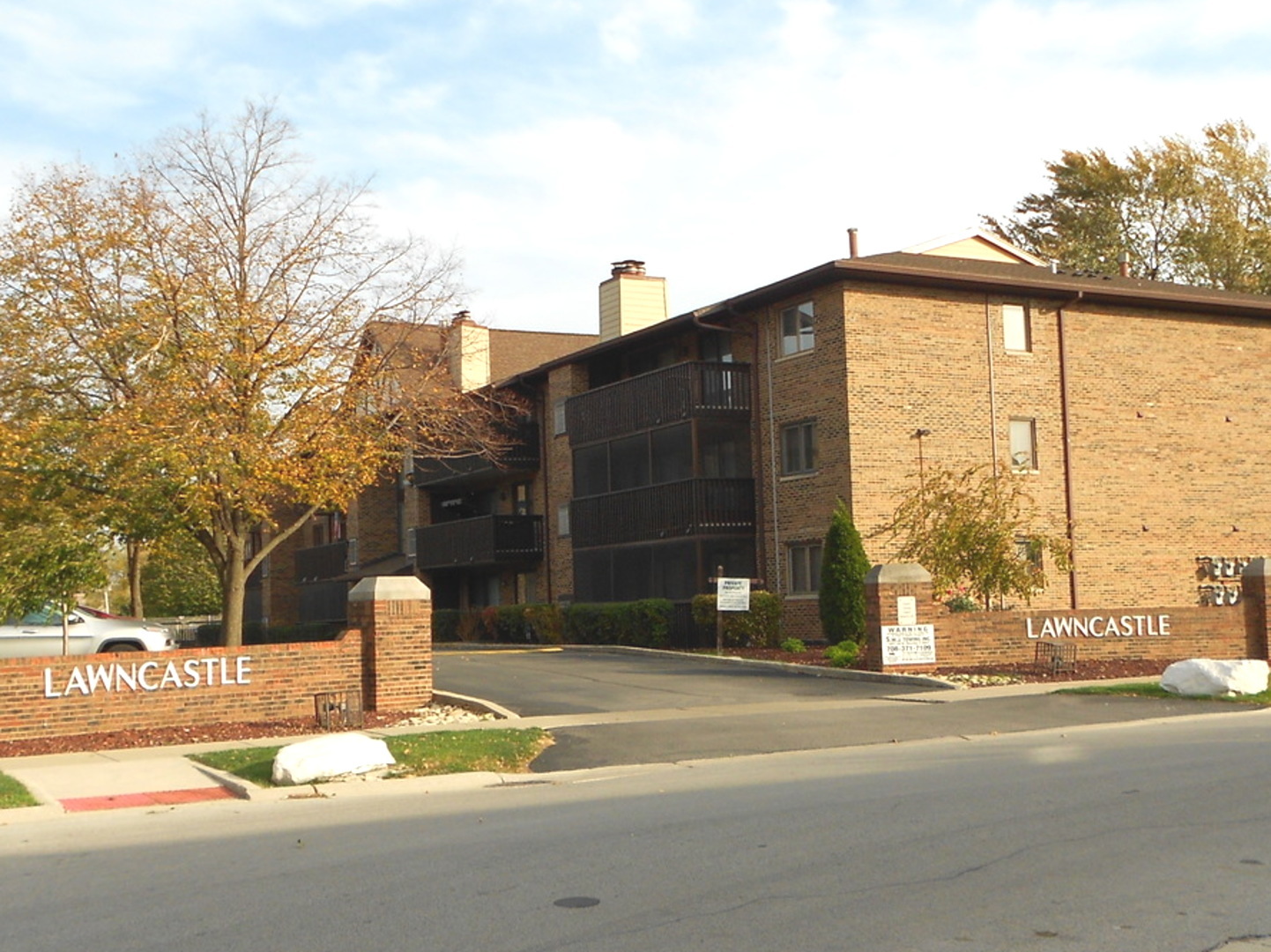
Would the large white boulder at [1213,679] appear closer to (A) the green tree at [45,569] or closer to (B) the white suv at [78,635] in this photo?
(A) the green tree at [45,569]

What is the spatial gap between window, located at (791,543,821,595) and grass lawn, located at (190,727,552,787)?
609 inches

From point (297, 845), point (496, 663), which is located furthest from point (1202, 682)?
point (297, 845)

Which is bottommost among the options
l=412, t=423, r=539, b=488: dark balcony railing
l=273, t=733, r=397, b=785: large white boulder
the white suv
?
l=273, t=733, r=397, b=785: large white boulder

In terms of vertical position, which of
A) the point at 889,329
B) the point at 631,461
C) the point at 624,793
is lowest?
the point at 624,793

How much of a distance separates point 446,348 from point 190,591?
46.8 m

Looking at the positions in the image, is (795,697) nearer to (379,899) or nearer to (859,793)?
(859,793)

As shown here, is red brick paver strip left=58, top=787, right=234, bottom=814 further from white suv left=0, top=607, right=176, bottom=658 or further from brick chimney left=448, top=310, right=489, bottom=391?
brick chimney left=448, top=310, right=489, bottom=391

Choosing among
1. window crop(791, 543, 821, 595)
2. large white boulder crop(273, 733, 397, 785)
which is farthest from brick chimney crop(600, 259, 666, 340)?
large white boulder crop(273, 733, 397, 785)

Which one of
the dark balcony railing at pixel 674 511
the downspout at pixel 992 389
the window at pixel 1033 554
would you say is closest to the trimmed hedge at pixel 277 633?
the dark balcony railing at pixel 674 511

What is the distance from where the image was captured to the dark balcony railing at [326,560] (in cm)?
5141

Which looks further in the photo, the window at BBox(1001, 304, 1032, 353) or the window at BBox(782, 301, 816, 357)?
the window at BBox(1001, 304, 1032, 353)

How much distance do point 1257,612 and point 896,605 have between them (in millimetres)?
7526

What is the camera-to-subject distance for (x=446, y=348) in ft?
88.6

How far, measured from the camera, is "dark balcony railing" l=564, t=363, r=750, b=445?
33875 mm
